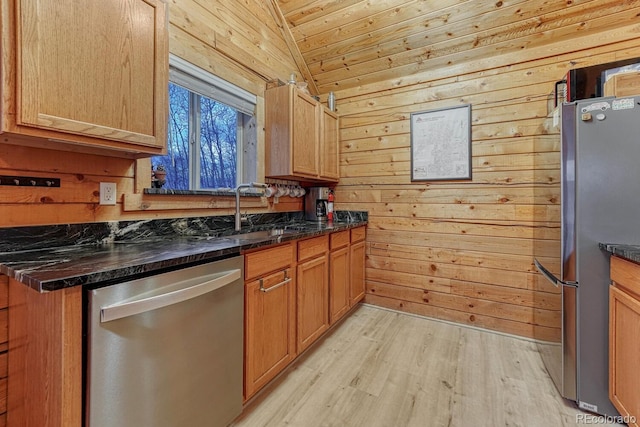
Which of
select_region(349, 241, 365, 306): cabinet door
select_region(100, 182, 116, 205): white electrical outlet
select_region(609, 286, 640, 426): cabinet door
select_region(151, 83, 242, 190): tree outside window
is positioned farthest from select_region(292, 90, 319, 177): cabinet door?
select_region(609, 286, 640, 426): cabinet door

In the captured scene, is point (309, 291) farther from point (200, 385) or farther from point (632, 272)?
point (632, 272)

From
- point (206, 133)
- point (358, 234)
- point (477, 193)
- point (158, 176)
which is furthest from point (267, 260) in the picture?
point (477, 193)

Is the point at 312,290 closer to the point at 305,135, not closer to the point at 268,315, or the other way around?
the point at 268,315

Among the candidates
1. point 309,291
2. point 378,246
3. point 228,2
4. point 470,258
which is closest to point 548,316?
point 470,258

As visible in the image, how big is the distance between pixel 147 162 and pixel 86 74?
59 cm

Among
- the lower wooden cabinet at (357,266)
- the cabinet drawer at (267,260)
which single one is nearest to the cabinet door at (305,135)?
the lower wooden cabinet at (357,266)

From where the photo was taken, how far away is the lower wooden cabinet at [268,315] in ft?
4.81

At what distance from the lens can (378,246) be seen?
298cm

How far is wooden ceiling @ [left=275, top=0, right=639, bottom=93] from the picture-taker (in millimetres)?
2084

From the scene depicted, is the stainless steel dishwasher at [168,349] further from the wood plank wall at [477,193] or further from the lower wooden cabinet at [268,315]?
the wood plank wall at [477,193]

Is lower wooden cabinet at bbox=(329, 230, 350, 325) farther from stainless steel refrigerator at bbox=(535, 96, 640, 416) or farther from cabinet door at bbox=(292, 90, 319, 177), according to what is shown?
stainless steel refrigerator at bbox=(535, 96, 640, 416)

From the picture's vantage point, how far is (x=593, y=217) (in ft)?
4.81

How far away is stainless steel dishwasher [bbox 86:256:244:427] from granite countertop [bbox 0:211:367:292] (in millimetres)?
47

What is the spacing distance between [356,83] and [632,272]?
261cm
